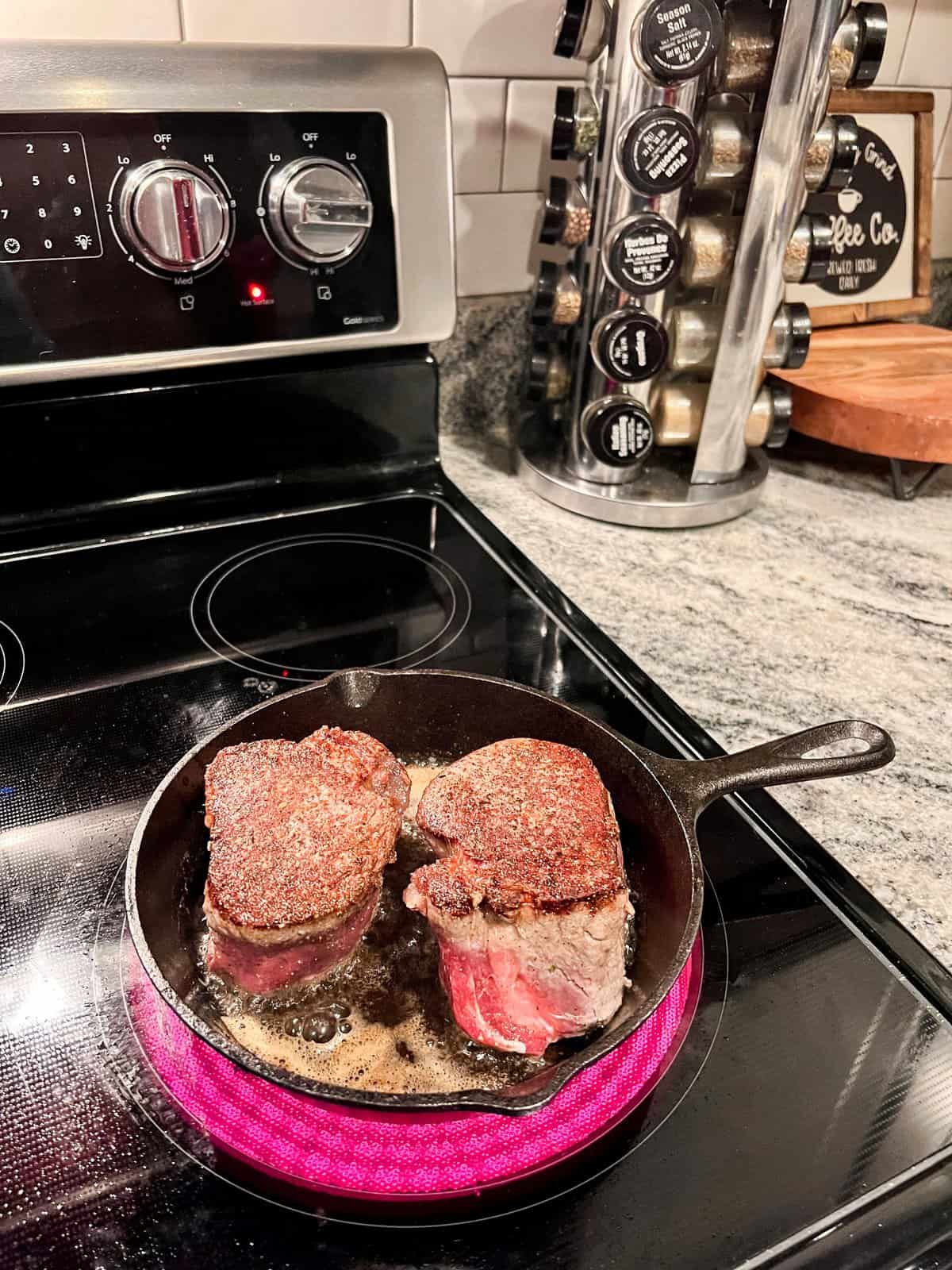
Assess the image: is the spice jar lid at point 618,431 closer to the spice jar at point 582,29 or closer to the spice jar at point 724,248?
the spice jar at point 724,248

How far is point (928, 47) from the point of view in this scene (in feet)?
3.68

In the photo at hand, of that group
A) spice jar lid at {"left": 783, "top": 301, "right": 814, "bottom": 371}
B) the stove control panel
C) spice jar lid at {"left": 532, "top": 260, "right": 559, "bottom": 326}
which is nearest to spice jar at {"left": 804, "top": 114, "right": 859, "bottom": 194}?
spice jar lid at {"left": 783, "top": 301, "right": 814, "bottom": 371}

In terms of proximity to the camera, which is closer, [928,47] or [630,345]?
[630,345]

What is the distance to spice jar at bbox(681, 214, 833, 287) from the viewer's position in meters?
0.80

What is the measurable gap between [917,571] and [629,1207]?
2.17 feet

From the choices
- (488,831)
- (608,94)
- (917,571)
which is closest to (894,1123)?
(488,831)

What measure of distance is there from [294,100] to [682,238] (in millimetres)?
331

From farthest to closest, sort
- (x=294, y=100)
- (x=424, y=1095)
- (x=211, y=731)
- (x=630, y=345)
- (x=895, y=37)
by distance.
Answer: (x=895, y=37) < (x=630, y=345) < (x=294, y=100) < (x=211, y=731) < (x=424, y=1095)

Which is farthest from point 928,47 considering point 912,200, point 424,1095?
point 424,1095

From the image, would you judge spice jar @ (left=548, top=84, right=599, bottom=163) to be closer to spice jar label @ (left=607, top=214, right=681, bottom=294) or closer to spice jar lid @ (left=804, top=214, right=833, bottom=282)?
spice jar label @ (left=607, top=214, right=681, bottom=294)

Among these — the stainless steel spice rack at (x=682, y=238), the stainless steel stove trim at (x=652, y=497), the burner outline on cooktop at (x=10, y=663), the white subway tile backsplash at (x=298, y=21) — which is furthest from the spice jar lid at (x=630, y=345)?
the burner outline on cooktop at (x=10, y=663)

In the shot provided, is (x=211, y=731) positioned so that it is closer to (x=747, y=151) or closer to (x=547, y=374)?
Answer: (x=547, y=374)

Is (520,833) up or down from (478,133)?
down

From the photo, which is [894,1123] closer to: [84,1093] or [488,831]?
[488,831]
